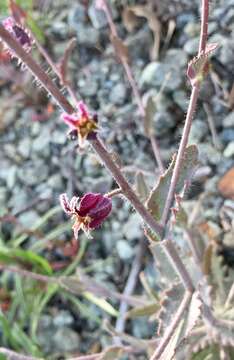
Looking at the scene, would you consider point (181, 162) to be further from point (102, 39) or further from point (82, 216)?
point (102, 39)

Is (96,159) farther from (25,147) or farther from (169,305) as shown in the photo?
(169,305)

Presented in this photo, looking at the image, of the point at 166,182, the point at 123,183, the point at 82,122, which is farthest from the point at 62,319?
the point at 82,122

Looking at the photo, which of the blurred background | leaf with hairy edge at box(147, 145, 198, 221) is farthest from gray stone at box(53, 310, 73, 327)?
leaf with hairy edge at box(147, 145, 198, 221)

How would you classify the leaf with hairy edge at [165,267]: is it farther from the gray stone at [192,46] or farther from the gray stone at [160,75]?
the gray stone at [192,46]

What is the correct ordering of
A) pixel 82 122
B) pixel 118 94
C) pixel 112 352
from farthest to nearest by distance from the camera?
pixel 118 94 < pixel 112 352 < pixel 82 122

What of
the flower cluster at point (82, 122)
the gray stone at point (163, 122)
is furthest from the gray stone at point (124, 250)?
the flower cluster at point (82, 122)

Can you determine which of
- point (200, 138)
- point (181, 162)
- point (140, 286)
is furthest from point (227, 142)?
point (181, 162)

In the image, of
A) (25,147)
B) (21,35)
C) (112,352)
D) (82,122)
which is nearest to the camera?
(82,122)
